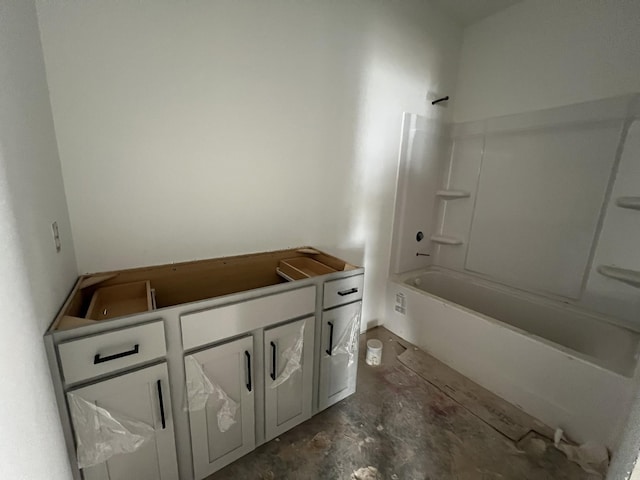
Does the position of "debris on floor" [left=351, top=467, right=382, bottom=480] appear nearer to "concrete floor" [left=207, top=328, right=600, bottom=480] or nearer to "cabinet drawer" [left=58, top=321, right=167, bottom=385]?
"concrete floor" [left=207, top=328, right=600, bottom=480]

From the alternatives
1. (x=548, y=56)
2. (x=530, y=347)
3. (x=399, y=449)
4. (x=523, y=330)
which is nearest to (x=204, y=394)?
(x=399, y=449)

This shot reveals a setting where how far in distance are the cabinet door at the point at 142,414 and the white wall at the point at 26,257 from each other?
0.13 metres

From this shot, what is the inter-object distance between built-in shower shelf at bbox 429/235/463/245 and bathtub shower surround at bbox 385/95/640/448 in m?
0.01

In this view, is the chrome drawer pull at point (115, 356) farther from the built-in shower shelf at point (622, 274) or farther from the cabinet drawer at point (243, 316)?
the built-in shower shelf at point (622, 274)

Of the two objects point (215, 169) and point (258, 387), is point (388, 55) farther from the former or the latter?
point (258, 387)

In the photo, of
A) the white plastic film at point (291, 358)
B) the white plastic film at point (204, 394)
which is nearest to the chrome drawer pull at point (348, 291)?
the white plastic film at point (291, 358)

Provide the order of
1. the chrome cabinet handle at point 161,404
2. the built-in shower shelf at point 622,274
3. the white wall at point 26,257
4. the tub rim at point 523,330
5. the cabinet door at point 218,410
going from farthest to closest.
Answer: the built-in shower shelf at point 622,274 < the tub rim at point 523,330 < the cabinet door at point 218,410 < the chrome cabinet handle at point 161,404 < the white wall at point 26,257

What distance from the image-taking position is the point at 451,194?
2.47 meters

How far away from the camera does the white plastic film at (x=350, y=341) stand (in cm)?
149

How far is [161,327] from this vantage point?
37.5 inches

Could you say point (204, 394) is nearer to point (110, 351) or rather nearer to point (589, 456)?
point (110, 351)

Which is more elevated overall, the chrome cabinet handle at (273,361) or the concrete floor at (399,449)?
the chrome cabinet handle at (273,361)

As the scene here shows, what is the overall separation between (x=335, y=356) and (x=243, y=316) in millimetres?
659

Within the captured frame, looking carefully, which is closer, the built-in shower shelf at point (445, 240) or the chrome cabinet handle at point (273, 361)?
the chrome cabinet handle at point (273, 361)
